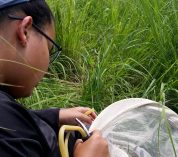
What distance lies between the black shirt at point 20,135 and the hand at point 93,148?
6cm

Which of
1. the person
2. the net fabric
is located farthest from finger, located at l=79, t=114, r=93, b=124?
the person

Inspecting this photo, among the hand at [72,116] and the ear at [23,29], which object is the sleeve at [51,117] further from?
the ear at [23,29]

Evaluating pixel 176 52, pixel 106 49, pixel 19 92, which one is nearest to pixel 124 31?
pixel 106 49

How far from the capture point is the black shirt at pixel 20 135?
3.41ft

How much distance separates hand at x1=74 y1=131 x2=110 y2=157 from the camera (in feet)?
3.84

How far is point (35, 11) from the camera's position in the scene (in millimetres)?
1221

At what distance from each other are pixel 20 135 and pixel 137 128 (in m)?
0.48

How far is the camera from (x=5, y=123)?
3.50 feet

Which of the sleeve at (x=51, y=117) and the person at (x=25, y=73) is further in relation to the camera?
the sleeve at (x=51, y=117)

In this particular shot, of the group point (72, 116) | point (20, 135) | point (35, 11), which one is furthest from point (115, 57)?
point (20, 135)

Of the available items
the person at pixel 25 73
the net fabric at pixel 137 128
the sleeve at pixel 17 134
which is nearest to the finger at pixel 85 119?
the net fabric at pixel 137 128

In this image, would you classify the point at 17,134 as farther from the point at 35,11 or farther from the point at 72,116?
the point at 72,116

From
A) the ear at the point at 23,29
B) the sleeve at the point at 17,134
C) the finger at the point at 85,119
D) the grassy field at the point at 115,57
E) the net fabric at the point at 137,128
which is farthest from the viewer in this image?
the grassy field at the point at 115,57

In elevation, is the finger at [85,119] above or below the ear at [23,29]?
below
